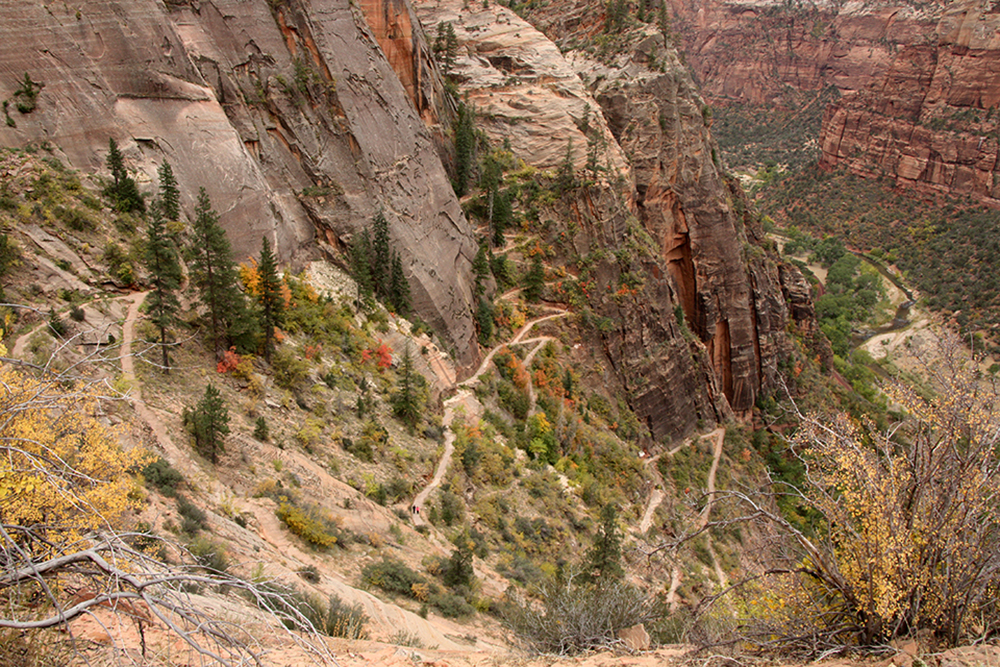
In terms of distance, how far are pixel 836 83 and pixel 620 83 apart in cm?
16791

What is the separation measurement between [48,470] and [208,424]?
1190cm

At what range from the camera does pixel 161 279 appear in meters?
23.3

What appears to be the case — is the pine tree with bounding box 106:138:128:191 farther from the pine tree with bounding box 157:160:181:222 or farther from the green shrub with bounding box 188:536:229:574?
the green shrub with bounding box 188:536:229:574

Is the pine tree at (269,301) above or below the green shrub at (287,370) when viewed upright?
above

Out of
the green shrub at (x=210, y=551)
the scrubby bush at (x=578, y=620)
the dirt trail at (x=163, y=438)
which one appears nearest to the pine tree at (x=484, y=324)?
the dirt trail at (x=163, y=438)

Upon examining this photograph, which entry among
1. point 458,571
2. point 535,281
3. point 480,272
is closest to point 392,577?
point 458,571

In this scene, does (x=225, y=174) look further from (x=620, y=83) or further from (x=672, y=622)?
(x=620, y=83)

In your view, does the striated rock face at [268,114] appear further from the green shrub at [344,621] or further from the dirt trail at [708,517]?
the green shrub at [344,621]

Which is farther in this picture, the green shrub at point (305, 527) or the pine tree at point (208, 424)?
the pine tree at point (208, 424)

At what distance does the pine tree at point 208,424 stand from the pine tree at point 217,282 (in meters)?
5.75

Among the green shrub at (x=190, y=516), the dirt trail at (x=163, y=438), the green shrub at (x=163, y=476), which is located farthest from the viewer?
the dirt trail at (x=163, y=438)

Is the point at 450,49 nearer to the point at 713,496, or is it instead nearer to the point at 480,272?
the point at 480,272

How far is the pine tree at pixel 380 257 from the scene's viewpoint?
128 ft

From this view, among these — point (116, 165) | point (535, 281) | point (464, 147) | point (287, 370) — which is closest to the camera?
point (287, 370)
